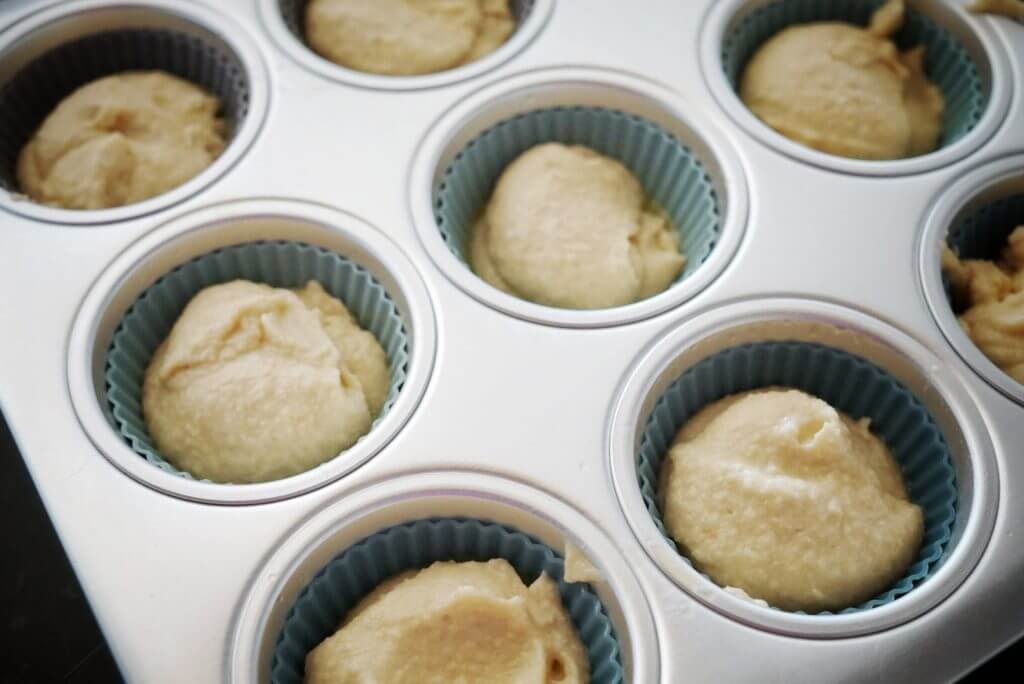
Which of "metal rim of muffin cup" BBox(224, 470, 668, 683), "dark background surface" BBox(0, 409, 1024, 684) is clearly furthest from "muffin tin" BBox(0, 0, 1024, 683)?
"dark background surface" BBox(0, 409, 1024, 684)

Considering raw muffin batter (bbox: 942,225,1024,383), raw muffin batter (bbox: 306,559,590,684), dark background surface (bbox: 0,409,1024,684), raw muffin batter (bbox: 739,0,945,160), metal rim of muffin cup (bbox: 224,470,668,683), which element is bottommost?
dark background surface (bbox: 0,409,1024,684)

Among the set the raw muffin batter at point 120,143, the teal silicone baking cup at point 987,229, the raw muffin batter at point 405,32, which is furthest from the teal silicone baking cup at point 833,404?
the raw muffin batter at point 120,143

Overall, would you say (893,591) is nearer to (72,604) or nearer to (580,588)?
(580,588)

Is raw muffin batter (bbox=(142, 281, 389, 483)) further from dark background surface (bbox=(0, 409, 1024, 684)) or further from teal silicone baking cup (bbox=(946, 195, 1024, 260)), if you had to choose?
teal silicone baking cup (bbox=(946, 195, 1024, 260))

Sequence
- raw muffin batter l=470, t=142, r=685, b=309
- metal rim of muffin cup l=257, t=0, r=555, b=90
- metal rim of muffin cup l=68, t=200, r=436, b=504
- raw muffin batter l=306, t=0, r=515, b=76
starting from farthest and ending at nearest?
raw muffin batter l=306, t=0, r=515, b=76 → metal rim of muffin cup l=257, t=0, r=555, b=90 → raw muffin batter l=470, t=142, r=685, b=309 → metal rim of muffin cup l=68, t=200, r=436, b=504

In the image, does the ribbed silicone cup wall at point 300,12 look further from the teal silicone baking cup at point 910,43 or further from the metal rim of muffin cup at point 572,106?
the teal silicone baking cup at point 910,43

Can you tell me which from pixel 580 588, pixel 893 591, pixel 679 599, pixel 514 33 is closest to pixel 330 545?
pixel 580 588

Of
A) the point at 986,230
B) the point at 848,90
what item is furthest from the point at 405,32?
the point at 986,230
